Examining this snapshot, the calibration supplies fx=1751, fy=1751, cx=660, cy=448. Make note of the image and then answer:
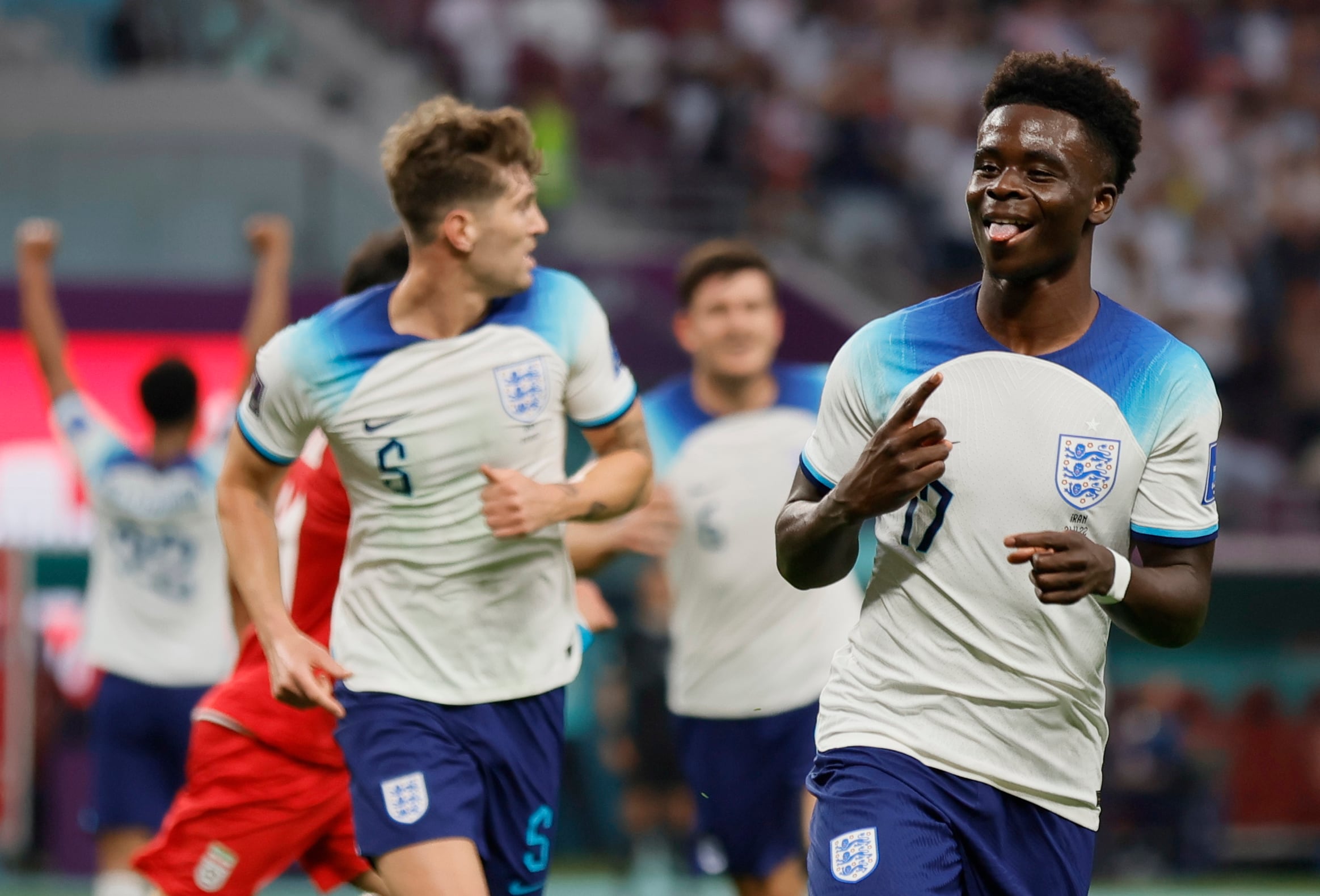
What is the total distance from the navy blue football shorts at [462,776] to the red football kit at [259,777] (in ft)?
1.61

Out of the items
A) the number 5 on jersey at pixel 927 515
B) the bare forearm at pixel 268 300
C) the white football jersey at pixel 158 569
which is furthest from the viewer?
the white football jersey at pixel 158 569

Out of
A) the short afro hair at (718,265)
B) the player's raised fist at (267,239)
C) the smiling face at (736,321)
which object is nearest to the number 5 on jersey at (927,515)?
the smiling face at (736,321)

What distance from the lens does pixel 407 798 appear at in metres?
4.79

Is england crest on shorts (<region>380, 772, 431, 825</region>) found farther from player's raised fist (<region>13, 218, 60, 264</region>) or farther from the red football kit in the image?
player's raised fist (<region>13, 218, 60, 264</region>)

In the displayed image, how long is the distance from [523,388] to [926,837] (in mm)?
1877

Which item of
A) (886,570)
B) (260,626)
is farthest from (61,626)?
(886,570)

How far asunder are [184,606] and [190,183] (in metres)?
7.13

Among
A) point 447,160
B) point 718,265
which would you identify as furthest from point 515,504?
point 718,265

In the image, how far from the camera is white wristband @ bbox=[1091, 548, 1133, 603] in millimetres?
3588

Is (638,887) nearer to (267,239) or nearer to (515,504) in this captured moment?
(267,239)

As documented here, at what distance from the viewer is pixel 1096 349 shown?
3.90 metres

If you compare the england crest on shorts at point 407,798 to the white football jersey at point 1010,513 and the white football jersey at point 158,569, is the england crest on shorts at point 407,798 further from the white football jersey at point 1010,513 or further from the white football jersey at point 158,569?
the white football jersey at point 158,569

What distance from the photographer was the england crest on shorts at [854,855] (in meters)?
3.78

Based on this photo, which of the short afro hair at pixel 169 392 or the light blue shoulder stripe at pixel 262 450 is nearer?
the light blue shoulder stripe at pixel 262 450
